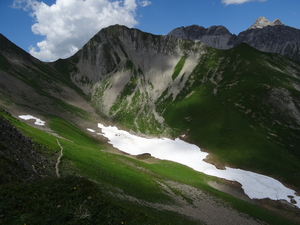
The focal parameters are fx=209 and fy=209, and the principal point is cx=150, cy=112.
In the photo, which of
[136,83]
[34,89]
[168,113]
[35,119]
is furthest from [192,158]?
[136,83]

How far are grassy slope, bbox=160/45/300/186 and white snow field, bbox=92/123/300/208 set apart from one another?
6.49 metres

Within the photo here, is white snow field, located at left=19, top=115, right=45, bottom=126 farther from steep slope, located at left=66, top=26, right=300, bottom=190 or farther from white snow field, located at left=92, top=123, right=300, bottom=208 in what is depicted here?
steep slope, located at left=66, top=26, right=300, bottom=190

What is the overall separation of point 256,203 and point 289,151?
45.0 m

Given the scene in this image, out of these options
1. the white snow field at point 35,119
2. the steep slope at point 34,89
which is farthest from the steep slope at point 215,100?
the white snow field at point 35,119

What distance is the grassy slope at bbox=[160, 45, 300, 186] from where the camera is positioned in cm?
8694

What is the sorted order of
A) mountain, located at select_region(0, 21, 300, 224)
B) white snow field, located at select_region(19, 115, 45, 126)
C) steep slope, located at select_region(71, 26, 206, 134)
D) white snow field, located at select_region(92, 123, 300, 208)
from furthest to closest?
steep slope, located at select_region(71, 26, 206, 134), white snow field, located at select_region(19, 115, 45, 126), white snow field, located at select_region(92, 123, 300, 208), mountain, located at select_region(0, 21, 300, 224)

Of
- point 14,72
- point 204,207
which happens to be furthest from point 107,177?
point 14,72

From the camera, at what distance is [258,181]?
72.8 metres

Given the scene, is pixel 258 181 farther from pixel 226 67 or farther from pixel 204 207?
pixel 226 67

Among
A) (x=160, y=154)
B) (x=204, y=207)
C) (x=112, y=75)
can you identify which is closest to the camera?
(x=204, y=207)

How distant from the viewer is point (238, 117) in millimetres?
112438

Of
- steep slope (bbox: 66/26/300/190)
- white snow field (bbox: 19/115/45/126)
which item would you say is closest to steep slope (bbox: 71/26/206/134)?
steep slope (bbox: 66/26/300/190)

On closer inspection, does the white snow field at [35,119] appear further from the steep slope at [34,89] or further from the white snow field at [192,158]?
the white snow field at [192,158]

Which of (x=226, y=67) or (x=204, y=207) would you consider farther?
(x=226, y=67)
